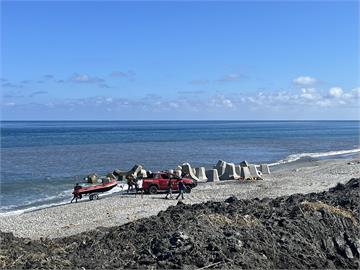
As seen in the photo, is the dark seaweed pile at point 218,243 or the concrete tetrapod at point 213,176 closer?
the dark seaweed pile at point 218,243

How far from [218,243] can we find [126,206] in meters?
13.3

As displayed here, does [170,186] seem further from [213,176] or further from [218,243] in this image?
[218,243]

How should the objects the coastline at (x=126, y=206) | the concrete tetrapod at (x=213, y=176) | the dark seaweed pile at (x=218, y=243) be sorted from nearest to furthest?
1. the dark seaweed pile at (x=218, y=243)
2. the coastline at (x=126, y=206)
3. the concrete tetrapod at (x=213, y=176)

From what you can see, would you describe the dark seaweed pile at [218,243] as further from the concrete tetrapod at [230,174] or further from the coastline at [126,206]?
the concrete tetrapod at [230,174]

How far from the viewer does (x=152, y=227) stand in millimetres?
13320

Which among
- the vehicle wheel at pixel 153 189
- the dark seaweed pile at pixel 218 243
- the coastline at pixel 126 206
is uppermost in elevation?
the dark seaweed pile at pixel 218 243

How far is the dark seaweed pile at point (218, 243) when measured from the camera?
1088cm

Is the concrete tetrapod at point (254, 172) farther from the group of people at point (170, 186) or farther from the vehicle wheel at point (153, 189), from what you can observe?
the vehicle wheel at point (153, 189)

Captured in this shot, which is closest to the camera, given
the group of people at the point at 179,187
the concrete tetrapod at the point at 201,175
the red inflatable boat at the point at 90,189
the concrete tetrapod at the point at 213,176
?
the group of people at the point at 179,187

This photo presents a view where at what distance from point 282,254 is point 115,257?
405cm

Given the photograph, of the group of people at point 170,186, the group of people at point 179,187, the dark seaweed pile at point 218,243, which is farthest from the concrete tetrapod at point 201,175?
the dark seaweed pile at point 218,243

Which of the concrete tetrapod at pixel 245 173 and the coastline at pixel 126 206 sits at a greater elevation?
the concrete tetrapod at pixel 245 173

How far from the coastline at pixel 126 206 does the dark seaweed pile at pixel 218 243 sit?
249 inches

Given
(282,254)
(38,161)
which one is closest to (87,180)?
(38,161)
